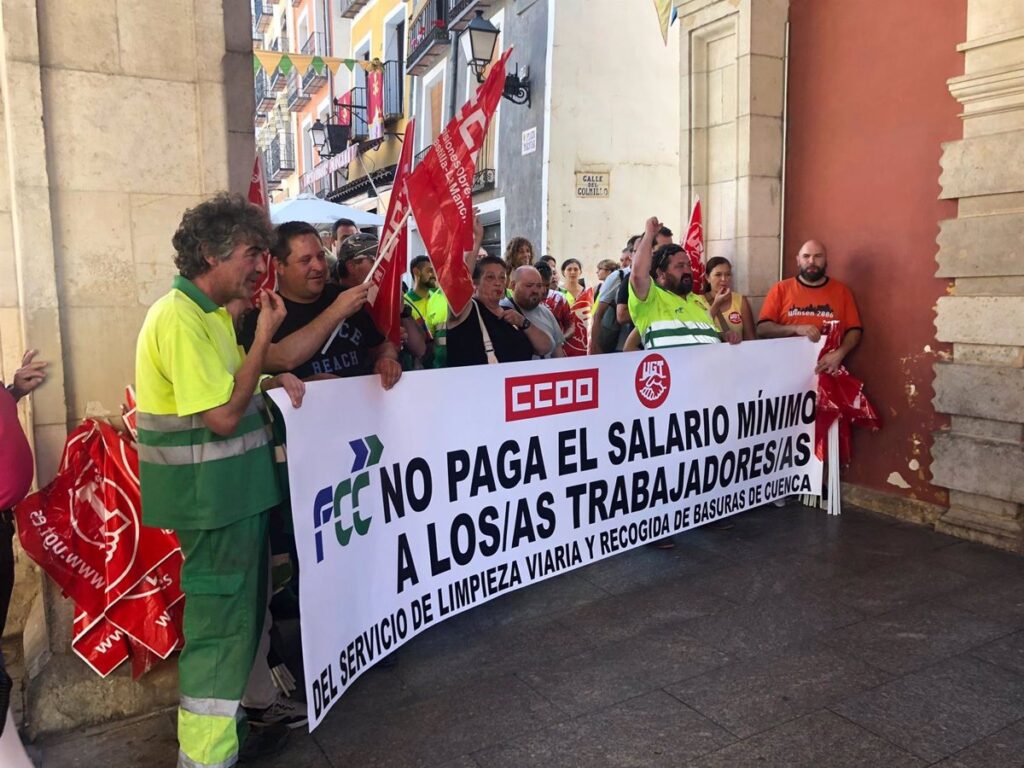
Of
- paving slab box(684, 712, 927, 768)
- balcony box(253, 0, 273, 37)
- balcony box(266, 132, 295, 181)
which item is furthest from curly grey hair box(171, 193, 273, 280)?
balcony box(253, 0, 273, 37)

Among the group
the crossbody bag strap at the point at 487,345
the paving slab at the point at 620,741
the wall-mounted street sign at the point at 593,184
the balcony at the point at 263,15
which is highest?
the balcony at the point at 263,15

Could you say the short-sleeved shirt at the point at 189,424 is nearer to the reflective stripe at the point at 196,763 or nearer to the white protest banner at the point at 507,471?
the white protest banner at the point at 507,471

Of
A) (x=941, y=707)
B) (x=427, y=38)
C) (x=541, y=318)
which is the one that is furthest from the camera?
(x=427, y=38)

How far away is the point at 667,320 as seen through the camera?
509 cm

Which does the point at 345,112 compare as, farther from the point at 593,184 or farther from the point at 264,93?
the point at 593,184

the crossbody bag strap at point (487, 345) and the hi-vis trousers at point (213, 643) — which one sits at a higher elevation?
the crossbody bag strap at point (487, 345)

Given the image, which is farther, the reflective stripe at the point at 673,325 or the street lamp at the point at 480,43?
the street lamp at the point at 480,43

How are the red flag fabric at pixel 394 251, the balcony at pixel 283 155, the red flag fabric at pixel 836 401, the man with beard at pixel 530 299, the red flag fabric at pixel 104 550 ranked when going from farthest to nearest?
1. the balcony at pixel 283 155
2. the red flag fabric at pixel 836 401
3. the man with beard at pixel 530 299
4. the red flag fabric at pixel 394 251
5. the red flag fabric at pixel 104 550

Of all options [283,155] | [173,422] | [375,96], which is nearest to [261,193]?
[173,422]

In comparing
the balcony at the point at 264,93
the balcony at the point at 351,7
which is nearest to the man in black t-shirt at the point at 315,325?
the balcony at the point at 351,7

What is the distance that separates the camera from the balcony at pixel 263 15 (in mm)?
36625

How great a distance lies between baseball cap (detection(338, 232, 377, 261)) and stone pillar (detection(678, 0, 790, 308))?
10.5 feet

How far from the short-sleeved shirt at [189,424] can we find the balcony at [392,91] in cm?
1995

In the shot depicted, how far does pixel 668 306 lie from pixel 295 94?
2786 centimetres
